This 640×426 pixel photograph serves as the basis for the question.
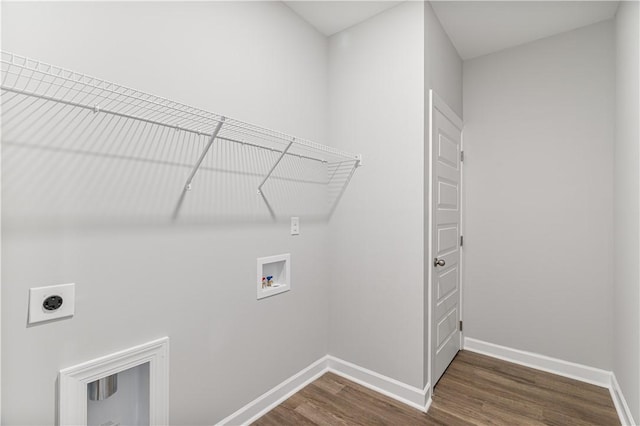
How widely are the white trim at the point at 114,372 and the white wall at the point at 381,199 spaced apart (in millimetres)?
1290

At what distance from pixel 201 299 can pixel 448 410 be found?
1.65 m

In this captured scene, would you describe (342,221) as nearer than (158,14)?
No

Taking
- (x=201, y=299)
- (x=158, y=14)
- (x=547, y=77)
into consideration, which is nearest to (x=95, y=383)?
(x=201, y=299)

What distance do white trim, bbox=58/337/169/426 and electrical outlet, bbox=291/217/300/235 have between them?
3.16 ft

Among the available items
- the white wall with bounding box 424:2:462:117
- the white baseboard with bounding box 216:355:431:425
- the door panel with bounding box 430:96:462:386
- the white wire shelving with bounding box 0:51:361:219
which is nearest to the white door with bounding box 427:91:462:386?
the door panel with bounding box 430:96:462:386

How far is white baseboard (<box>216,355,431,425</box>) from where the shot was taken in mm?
1774

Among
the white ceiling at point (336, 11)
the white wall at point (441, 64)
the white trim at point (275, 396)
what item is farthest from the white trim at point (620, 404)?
the white ceiling at point (336, 11)

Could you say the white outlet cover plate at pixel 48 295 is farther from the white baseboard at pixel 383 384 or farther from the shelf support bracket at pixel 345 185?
the white baseboard at pixel 383 384

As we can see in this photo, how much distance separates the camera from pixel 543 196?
2.43 metres

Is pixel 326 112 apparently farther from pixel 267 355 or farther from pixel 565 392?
pixel 565 392

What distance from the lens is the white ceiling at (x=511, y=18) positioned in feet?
6.72

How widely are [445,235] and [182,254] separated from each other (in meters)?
1.83

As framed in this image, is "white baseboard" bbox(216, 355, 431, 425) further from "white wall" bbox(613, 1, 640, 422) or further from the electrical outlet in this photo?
"white wall" bbox(613, 1, 640, 422)

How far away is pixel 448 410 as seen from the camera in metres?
1.91
